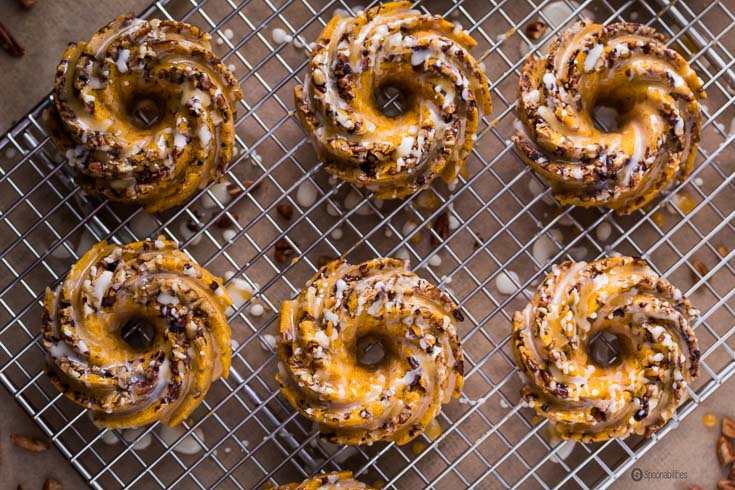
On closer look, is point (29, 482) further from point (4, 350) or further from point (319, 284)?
point (319, 284)

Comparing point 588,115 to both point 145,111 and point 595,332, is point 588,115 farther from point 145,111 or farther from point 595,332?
point 145,111

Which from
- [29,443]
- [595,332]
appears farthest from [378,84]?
[29,443]

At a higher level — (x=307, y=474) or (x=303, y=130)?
(x=303, y=130)

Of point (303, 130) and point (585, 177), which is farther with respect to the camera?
point (303, 130)

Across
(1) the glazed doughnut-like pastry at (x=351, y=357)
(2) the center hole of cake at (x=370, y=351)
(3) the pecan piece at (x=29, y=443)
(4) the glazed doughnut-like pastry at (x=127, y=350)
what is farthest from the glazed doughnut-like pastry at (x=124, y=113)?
(3) the pecan piece at (x=29, y=443)

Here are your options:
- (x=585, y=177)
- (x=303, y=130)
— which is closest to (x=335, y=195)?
(x=303, y=130)

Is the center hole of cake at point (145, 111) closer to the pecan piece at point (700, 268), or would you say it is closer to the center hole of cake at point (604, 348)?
the center hole of cake at point (604, 348)
